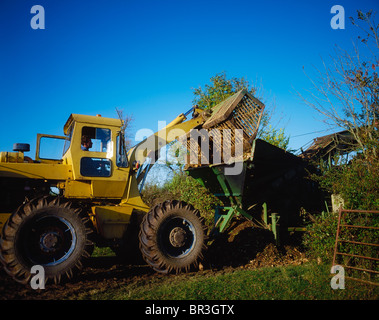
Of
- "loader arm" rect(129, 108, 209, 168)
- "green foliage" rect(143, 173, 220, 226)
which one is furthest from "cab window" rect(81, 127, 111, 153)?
"green foliage" rect(143, 173, 220, 226)

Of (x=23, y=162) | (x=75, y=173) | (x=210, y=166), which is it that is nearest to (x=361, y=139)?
(x=210, y=166)

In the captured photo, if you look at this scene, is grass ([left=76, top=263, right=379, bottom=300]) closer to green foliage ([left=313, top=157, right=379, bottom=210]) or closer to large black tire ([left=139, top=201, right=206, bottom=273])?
large black tire ([left=139, top=201, right=206, bottom=273])

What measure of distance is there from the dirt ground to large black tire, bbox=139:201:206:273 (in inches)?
13.7

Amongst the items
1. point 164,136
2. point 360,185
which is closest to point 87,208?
point 164,136

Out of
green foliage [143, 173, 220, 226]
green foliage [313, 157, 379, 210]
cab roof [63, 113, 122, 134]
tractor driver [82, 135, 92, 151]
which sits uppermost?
cab roof [63, 113, 122, 134]

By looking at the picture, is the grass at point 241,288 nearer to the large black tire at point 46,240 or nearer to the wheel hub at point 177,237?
the wheel hub at point 177,237

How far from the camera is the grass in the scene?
4.49m

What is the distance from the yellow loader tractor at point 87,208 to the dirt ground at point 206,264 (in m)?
0.32

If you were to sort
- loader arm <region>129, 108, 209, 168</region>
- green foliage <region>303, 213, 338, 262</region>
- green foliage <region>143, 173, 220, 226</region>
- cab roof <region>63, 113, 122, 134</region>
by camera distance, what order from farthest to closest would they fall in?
green foliage <region>143, 173, 220, 226</region>, loader arm <region>129, 108, 209, 168</region>, green foliage <region>303, 213, 338, 262</region>, cab roof <region>63, 113, 122, 134</region>

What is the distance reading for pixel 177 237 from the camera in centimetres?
601

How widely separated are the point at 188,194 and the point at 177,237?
5.52 m
